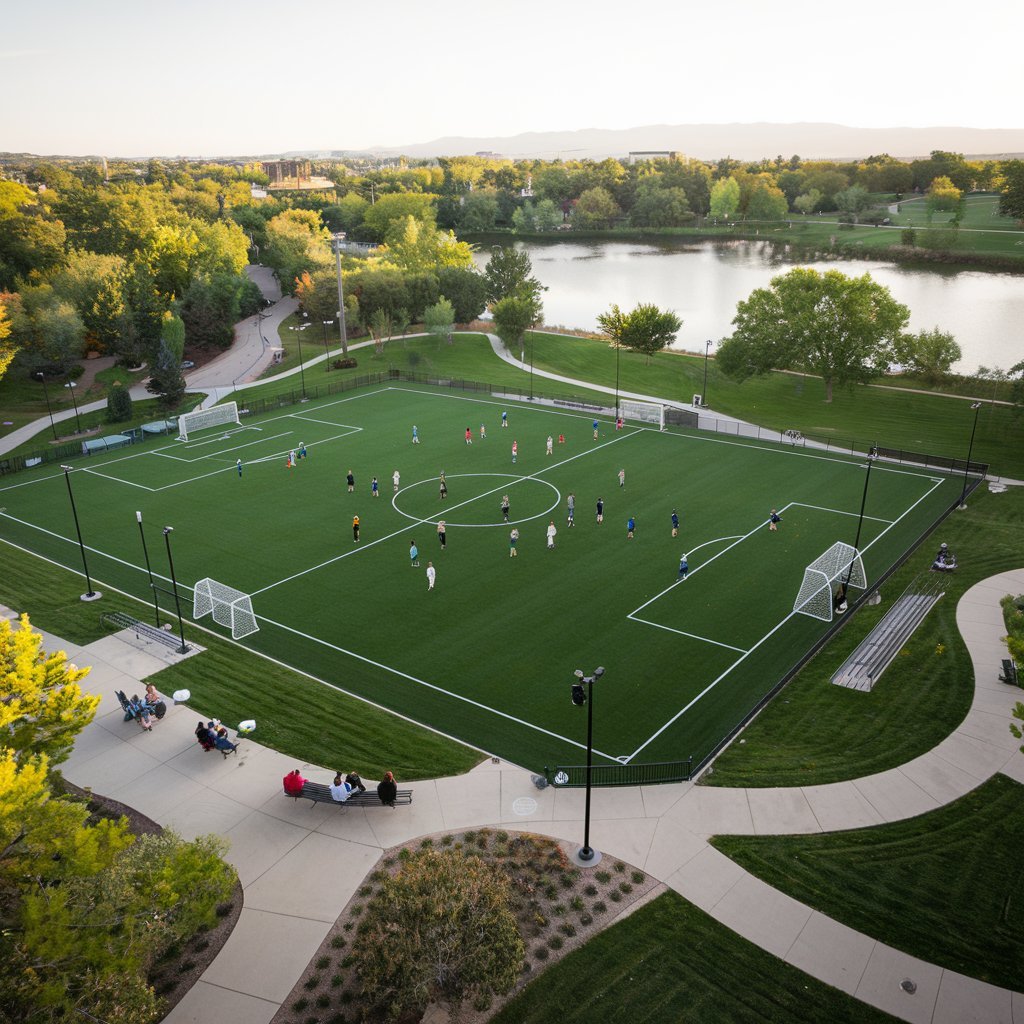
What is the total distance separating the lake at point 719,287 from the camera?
302 ft

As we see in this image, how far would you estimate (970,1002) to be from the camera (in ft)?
51.2

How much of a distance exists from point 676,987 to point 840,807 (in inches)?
297

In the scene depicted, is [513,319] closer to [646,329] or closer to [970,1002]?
[646,329]

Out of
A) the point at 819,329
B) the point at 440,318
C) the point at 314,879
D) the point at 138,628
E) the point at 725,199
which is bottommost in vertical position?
the point at 138,628

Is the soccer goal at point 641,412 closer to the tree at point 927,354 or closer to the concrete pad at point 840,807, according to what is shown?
the tree at point 927,354

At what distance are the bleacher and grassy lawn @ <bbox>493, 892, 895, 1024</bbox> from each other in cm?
1266

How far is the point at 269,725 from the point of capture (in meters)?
25.3

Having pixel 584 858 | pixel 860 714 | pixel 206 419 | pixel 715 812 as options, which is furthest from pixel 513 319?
pixel 584 858

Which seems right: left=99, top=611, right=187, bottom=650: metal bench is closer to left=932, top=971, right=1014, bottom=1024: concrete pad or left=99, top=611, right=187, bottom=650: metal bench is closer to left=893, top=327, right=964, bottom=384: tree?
left=932, top=971, right=1014, bottom=1024: concrete pad

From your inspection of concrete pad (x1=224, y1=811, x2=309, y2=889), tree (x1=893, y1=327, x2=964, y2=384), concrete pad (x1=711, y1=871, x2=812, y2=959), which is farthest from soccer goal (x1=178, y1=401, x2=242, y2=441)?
tree (x1=893, y1=327, x2=964, y2=384)

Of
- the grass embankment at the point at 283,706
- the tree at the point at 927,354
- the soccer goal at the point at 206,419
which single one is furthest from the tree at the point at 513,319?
the grass embankment at the point at 283,706

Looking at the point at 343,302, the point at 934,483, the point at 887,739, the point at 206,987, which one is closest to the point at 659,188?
the point at 343,302

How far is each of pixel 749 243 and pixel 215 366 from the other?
11719cm

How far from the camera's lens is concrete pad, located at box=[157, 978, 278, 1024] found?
50.7ft
